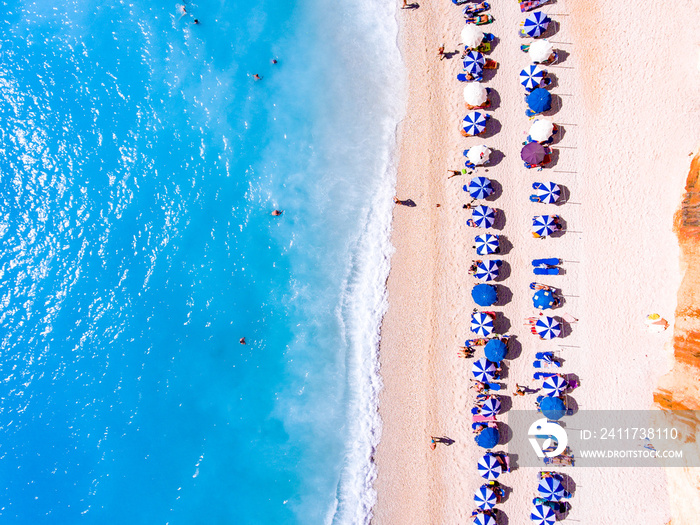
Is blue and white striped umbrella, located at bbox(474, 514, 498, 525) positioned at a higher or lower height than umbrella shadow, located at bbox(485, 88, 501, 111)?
lower

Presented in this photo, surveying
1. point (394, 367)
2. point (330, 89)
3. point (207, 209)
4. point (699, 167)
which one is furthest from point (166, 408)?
point (699, 167)

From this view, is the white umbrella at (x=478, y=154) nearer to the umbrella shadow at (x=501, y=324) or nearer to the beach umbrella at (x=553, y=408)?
the umbrella shadow at (x=501, y=324)

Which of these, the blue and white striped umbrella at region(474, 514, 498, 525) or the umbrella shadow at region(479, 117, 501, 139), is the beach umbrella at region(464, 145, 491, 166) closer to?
the umbrella shadow at region(479, 117, 501, 139)

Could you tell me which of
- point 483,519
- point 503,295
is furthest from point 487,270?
point 483,519

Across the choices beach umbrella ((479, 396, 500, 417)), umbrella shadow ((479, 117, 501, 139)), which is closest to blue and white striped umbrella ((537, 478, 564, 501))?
beach umbrella ((479, 396, 500, 417))

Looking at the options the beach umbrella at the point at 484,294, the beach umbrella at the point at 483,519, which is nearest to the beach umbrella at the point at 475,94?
the beach umbrella at the point at 484,294

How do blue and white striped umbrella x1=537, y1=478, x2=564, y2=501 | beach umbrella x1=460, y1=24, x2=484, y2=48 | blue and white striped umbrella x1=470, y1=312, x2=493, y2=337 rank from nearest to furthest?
blue and white striped umbrella x1=537, y1=478, x2=564, y2=501
blue and white striped umbrella x1=470, y1=312, x2=493, y2=337
beach umbrella x1=460, y1=24, x2=484, y2=48

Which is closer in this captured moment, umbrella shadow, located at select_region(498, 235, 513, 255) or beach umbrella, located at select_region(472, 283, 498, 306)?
beach umbrella, located at select_region(472, 283, 498, 306)
